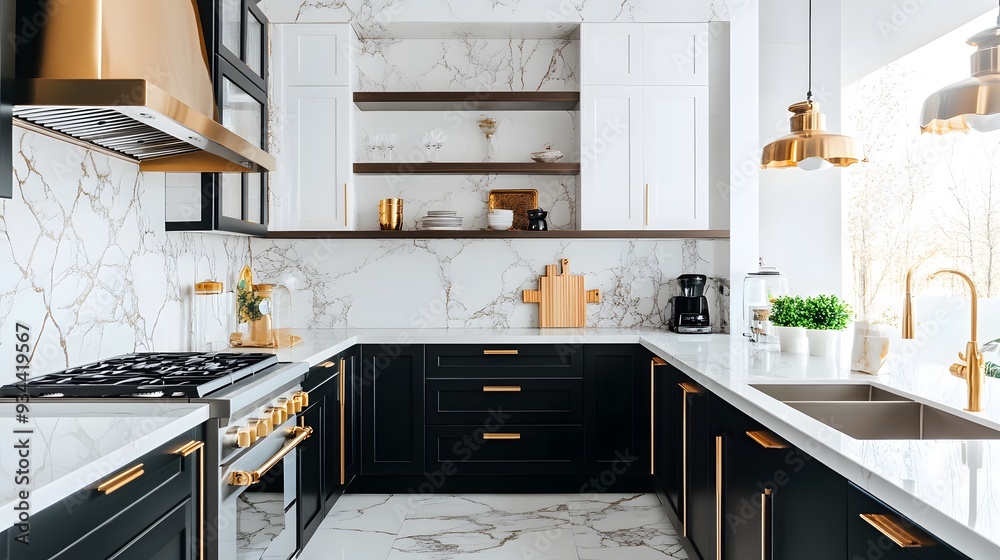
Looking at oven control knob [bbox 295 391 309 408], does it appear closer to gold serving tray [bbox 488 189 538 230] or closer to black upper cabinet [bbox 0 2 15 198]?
black upper cabinet [bbox 0 2 15 198]

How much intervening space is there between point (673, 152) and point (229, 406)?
2.76 m

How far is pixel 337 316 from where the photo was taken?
4.02 m

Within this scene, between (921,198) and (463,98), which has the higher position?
(463,98)

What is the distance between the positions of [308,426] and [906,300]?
2.14 meters

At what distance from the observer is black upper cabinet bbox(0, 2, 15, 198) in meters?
1.57

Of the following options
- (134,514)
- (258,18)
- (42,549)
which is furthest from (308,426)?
(258,18)

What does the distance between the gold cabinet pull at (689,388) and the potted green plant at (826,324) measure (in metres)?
0.55

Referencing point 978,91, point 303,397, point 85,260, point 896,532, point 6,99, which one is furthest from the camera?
point 303,397

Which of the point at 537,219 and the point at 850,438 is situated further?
the point at 537,219

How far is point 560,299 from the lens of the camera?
13.2 ft

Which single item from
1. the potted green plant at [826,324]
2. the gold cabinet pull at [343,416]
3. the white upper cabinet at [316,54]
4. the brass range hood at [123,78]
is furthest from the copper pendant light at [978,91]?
the white upper cabinet at [316,54]

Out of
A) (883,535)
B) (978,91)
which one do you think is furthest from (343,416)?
(978,91)

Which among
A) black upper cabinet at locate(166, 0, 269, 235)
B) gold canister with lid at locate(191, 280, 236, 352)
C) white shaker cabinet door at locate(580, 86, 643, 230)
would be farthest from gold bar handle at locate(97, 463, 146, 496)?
white shaker cabinet door at locate(580, 86, 643, 230)

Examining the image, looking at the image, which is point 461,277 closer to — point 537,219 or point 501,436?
point 537,219
